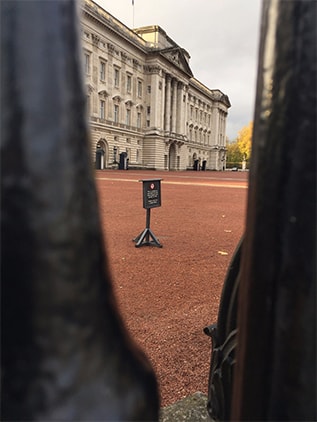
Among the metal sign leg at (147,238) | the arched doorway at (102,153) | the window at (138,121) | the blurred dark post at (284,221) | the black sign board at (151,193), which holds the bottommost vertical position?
the metal sign leg at (147,238)

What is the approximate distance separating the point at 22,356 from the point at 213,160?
72.2 metres

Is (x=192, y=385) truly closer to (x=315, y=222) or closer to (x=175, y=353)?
(x=175, y=353)

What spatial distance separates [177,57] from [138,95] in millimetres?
9085

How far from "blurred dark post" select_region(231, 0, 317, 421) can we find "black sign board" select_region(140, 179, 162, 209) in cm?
527

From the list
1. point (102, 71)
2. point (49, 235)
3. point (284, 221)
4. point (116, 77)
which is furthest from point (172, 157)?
point (49, 235)

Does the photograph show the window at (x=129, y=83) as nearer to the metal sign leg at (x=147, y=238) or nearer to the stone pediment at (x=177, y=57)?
the stone pediment at (x=177, y=57)

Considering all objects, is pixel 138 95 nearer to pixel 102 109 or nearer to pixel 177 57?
pixel 102 109

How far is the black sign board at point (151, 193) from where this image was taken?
5.79m

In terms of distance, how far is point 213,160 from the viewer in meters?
71.1

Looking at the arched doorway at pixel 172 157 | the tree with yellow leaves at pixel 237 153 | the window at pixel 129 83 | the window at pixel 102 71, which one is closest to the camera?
the window at pixel 102 71

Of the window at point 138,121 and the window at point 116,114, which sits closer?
the window at point 116,114

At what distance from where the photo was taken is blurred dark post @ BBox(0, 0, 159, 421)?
0.35 m

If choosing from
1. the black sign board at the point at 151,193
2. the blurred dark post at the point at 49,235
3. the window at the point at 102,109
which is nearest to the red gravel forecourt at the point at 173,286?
the blurred dark post at the point at 49,235

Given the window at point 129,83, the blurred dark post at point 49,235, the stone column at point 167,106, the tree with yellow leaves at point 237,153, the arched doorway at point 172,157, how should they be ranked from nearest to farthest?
the blurred dark post at point 49,235
the window at point 129,83
the stone column at point 167,106
the arched doorway at point 172,157
the tree with yellow leaves at point 237,153
